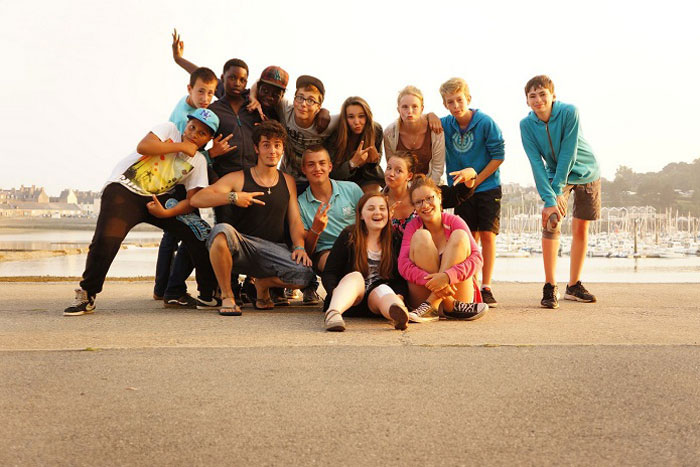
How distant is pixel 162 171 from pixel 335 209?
1585 millimetres

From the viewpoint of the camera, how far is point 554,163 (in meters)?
6.83

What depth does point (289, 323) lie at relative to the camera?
5426 millimetres

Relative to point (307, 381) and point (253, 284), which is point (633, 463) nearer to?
point (307, 381)

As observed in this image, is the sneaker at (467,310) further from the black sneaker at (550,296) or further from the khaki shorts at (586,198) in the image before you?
the khaki shorts at (586,198)

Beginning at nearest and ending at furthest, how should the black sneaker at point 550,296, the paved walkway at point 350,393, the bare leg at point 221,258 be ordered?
the paved walkway at point 350,393, the bare leg at point 221,258, the black sneaker at point 550,296

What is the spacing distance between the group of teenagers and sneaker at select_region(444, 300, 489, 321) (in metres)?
0.01

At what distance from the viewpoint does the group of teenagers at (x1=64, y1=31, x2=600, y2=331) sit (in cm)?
555

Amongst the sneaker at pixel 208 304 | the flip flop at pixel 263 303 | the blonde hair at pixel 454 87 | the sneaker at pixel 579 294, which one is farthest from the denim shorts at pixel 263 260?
the sneaker at pixel 579 294

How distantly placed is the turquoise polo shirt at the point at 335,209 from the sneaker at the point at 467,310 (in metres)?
1.39

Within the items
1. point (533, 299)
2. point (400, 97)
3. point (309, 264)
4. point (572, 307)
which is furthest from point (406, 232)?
point (533, 299)

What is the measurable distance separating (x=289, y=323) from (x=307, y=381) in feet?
6.65

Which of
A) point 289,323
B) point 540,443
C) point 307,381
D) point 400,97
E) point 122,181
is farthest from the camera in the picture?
point 400,97

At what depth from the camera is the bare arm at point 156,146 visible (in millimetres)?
5871

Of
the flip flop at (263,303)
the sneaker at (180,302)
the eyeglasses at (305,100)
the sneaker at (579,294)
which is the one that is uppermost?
the eyeglasses at (305,100)
